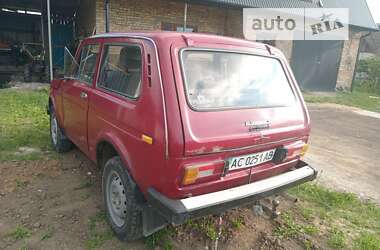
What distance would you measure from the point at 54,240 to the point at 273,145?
205cm

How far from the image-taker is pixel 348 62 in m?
15.4

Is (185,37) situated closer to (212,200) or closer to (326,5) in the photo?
A: (212,200)

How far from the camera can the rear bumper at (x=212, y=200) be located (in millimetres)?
2002

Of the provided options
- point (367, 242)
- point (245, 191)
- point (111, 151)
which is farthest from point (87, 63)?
point (367, 242)

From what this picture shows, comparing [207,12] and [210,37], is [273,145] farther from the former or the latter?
[207,12]

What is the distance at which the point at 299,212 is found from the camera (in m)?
3.25

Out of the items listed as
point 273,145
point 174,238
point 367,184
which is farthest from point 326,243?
point 367,184

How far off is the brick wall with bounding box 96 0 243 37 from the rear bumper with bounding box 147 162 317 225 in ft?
29.2

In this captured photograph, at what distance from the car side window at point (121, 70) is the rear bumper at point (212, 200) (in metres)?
0.84

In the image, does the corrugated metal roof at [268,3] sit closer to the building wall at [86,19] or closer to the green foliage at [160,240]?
the building wall at [86,19]

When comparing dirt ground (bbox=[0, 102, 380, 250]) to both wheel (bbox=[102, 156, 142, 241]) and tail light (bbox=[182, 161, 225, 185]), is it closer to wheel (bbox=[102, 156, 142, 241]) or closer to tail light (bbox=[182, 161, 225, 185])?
wheel (bbox=[102, 156, 142, 241])

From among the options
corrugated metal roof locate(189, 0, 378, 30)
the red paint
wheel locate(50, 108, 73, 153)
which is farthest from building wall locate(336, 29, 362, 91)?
wheel locate(50, 108, 73, 153)

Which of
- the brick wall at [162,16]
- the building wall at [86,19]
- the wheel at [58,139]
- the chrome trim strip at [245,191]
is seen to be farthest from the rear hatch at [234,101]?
the building wall at [86,19]

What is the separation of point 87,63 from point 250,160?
2133 mm
